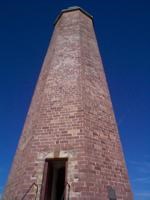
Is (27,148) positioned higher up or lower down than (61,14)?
lower down

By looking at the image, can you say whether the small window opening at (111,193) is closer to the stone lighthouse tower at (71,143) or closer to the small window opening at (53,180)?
the stone lighthouse tower at (71,143)

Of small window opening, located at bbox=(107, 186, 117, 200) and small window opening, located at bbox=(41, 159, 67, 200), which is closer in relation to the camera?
small window opening, located at bbox=(107, 186, 117, 200)

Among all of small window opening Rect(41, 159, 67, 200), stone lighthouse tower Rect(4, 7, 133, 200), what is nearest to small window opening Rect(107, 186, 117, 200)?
stone lighthouse tower Rect(4, 7, 133, 200)

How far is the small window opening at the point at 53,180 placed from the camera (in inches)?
244

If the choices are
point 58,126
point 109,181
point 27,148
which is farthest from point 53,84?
point 109,181

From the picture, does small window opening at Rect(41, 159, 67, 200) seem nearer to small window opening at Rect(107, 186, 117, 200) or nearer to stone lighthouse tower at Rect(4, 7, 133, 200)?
stone lighthouse tower at Rect(4, 7, 133, 200)

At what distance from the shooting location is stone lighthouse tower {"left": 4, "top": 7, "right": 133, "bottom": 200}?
598 centimetres

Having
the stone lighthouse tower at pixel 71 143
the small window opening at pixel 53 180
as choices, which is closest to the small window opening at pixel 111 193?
the stone lighthouse tower at pixel 71 143

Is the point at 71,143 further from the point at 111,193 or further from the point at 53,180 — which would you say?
the point at 111,193

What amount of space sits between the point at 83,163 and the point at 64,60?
15.3ft

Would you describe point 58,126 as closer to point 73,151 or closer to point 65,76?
point 73,151

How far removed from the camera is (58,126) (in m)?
7.04

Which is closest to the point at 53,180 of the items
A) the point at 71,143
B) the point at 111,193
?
the point at 71,143

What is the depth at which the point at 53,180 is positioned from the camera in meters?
6.94
